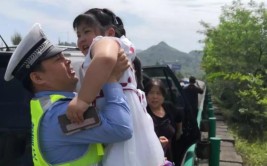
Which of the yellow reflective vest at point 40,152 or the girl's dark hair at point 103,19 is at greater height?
the girl's dark hair at point 103,19

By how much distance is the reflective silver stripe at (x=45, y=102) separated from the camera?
1566 millimetres

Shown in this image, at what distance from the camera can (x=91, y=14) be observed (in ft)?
5.93

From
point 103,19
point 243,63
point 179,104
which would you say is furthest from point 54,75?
point 243,63

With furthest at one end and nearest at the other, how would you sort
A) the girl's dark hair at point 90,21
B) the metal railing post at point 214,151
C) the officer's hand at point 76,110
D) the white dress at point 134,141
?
1. the metal railing post at point 214,151
2. the girl's dark hair at point 90,21
3. the white dress at point 134,141
4. the officer's hand at point 76,110

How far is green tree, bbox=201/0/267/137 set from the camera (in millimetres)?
10484

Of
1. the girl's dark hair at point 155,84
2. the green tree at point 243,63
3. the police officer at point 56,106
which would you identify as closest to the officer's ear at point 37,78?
the police officer at point 56,106

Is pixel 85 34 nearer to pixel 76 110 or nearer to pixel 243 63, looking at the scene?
pixel 76 110

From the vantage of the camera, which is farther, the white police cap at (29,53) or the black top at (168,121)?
the black top at (168,121)

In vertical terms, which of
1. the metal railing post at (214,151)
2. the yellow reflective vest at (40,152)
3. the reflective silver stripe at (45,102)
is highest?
the reflective silver stripe at (45,102)

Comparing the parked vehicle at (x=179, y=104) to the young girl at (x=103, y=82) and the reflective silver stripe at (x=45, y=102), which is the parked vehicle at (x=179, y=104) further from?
the reflective silver stripe at (x=45, y=102)

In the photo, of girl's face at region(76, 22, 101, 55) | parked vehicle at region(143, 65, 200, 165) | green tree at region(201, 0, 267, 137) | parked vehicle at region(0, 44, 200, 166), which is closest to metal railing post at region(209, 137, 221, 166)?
parked vehicle at region(143, 65, 200, 165)

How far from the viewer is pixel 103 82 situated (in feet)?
4.85

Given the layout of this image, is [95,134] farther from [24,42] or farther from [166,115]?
[166,115]

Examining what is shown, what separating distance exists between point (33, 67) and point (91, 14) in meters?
0.39
